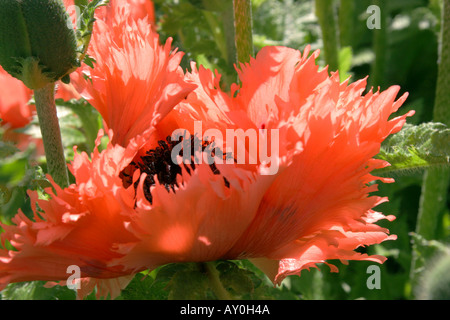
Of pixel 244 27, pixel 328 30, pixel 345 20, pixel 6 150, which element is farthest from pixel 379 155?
pixel 345 20

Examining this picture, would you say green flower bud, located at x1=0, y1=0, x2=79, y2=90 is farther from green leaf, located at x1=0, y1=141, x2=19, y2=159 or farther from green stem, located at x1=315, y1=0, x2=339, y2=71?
green stem, located at x1=315, y1=0, x2=339, y2=71

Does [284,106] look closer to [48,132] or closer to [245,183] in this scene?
[245,183]

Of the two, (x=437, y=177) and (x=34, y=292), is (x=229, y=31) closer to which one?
(x=437, y=177)

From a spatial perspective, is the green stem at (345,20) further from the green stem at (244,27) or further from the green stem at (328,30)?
the green stem at (244,27)

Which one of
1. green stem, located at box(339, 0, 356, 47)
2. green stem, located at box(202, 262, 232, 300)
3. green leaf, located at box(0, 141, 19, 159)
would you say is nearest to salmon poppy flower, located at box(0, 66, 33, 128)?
green leaf, located at box(0, 141, 19, 159)

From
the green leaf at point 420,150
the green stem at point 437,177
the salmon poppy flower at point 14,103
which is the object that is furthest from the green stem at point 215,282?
the salmon poppy flower at point 14,103
